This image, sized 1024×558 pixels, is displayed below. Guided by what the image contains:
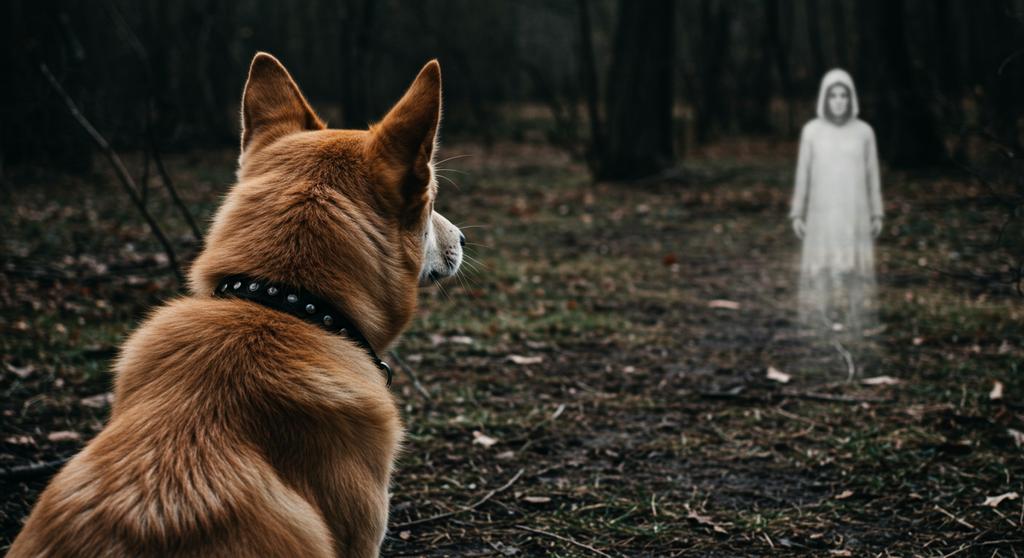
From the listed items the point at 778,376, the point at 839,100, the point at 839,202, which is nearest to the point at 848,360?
the point at 778,376

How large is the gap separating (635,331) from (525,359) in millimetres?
1205

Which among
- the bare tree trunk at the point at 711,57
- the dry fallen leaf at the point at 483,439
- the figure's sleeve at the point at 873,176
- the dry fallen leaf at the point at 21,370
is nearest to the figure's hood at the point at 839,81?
the figure's sleeve at the point at 873,176

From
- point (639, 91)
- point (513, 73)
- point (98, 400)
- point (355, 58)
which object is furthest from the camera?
point (513, 73)

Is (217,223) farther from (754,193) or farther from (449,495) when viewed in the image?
(754,193)

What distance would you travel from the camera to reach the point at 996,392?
5.33m

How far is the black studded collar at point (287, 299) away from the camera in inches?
95.4

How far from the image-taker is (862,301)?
7551mm

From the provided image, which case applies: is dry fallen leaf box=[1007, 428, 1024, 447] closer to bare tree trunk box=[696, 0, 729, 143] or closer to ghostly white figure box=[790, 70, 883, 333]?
ghostly white figure box=[790, 70, 883, 333]

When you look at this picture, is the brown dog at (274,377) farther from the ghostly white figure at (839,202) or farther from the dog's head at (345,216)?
the ghostly white figure at (839,202)

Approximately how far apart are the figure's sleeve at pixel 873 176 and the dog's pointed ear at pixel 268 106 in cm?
523

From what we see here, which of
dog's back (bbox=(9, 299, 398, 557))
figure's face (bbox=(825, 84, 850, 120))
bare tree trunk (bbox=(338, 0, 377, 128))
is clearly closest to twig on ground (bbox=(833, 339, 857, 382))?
figure's face (bbox=(825, 84, 850, 120))

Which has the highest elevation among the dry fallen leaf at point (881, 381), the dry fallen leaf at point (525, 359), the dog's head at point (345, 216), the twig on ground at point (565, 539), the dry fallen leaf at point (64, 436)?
the dog's head at point (345, 216)

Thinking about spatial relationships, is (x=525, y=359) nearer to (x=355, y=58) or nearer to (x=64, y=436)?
(x=64, y=436)

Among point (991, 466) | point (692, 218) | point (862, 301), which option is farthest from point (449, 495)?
point (692, 218)
